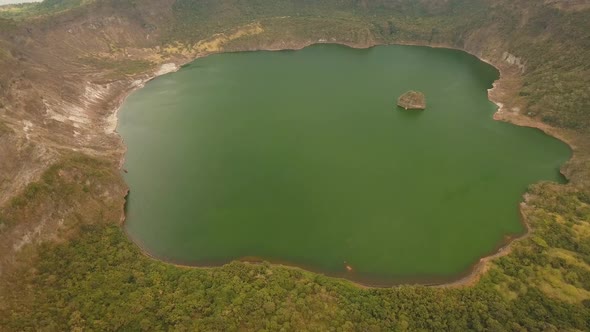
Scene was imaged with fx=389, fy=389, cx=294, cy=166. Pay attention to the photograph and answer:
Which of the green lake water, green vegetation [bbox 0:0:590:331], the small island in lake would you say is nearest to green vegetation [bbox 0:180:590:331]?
green vegetation [bbox 0:0:590:331]

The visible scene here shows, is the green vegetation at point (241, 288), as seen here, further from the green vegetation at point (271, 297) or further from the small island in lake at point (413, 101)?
the small island in lake at point (413, 101)

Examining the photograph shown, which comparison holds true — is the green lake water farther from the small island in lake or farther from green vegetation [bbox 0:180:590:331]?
green vegetation [bbox 0:180:590:331]

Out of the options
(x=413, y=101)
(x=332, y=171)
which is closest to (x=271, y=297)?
(x=332, y=171)

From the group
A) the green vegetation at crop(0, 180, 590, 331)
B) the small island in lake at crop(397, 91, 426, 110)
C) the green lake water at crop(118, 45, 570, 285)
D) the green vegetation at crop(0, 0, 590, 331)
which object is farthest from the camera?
the small island in lake at crop(397, 91, 426, 110)

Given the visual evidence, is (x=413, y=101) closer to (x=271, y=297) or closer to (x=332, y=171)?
(x=332, y=171)

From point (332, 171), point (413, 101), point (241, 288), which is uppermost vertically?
point (413, 101)

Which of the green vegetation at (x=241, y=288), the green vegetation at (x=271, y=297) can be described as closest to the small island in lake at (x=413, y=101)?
the green vegetation at (x=241, y=288)

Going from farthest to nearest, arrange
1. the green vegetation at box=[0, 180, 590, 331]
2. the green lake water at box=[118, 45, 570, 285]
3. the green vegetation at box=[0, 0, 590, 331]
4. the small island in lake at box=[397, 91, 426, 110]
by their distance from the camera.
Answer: the small island in lake at box=[397, 91, 426, 110]
the green lake water at box=[118, 45, 570, 285]
the green vegetation at box=[0, 0, 590, 331]
the green vegetation at box=[0, 180, 590, 331]
